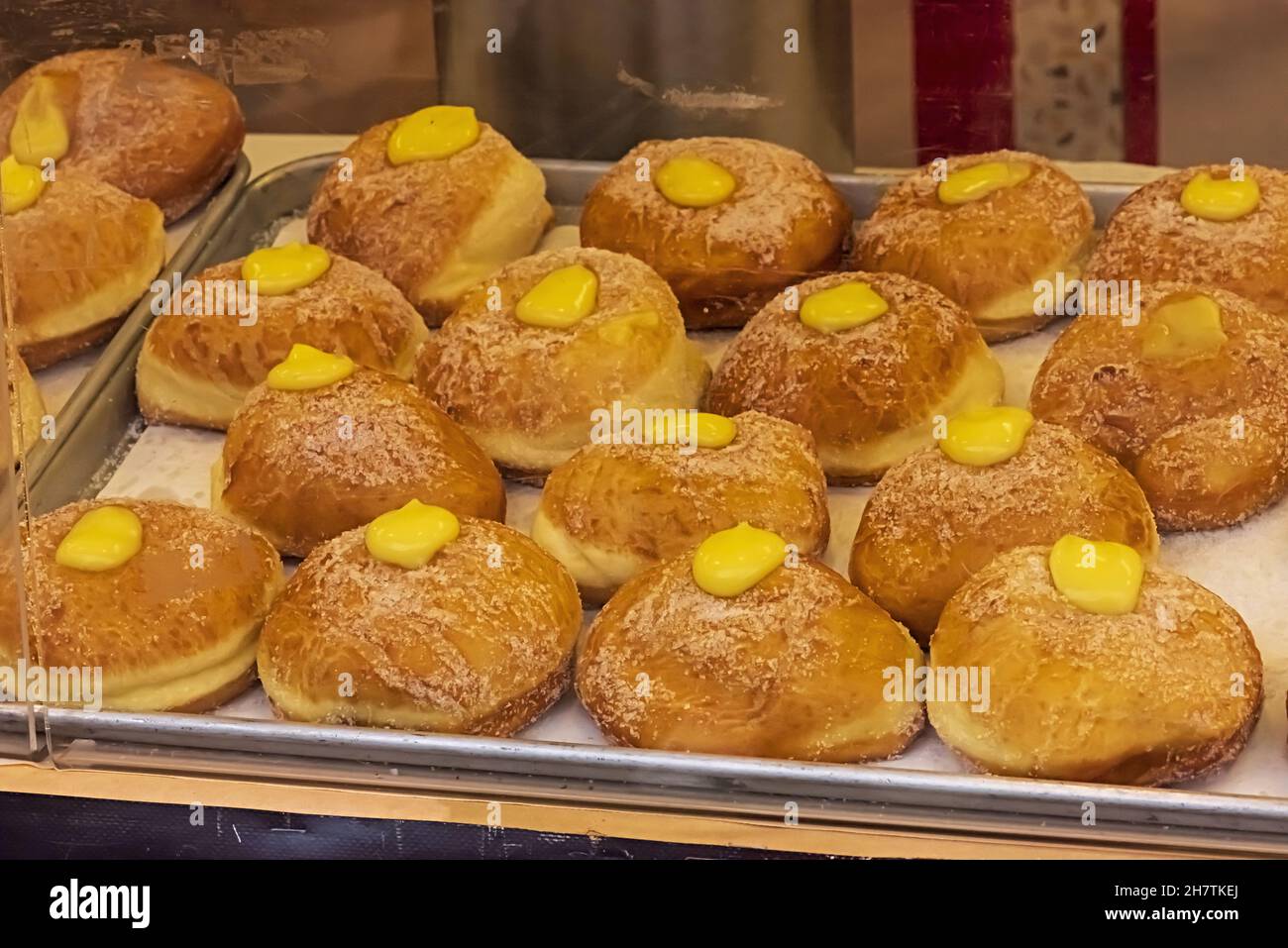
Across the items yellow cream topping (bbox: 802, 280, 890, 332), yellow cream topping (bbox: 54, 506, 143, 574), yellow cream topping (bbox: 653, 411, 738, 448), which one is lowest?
yellow cream topping (bbox: 54, 506, 143, 574)

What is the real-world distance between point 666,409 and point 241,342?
2.03ft

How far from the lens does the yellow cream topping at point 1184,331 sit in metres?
2.10

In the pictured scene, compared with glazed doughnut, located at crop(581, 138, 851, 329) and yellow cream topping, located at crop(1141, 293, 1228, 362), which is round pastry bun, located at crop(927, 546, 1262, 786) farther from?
glazed doughnut, located at crop(581, 138, 851, 329)

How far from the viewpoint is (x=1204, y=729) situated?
1.64 meters

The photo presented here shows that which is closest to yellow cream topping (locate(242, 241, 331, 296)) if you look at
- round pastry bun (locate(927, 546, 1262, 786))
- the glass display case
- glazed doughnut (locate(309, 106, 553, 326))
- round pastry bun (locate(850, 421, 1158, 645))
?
the glass display case

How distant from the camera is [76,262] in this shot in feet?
7.70

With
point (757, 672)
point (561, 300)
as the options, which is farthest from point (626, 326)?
point (757, 672)

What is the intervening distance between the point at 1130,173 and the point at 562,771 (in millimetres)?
1450

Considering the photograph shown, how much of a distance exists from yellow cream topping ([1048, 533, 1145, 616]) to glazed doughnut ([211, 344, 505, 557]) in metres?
0.74

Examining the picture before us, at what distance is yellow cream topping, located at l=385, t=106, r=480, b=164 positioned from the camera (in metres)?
2.62

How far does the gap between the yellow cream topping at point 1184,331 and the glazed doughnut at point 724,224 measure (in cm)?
54

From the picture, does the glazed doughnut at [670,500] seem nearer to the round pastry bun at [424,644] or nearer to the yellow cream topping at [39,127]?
the round pastry bun at [424,644]

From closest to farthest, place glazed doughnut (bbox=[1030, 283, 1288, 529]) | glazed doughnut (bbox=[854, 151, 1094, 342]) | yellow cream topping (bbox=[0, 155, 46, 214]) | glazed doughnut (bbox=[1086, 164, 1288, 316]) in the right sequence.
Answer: glazed doughnut (bbox=[1030, 283, 1288, 529]) < yellow cream topping (bbox=[0, 155, 46, 214]) < glazed doughnut (bbox=[1086, 164, 1288, 316]) < glazed doughnut (bbox=[854, 151, 1094, 342])

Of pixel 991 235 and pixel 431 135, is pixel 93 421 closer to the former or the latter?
pixel 431 135
